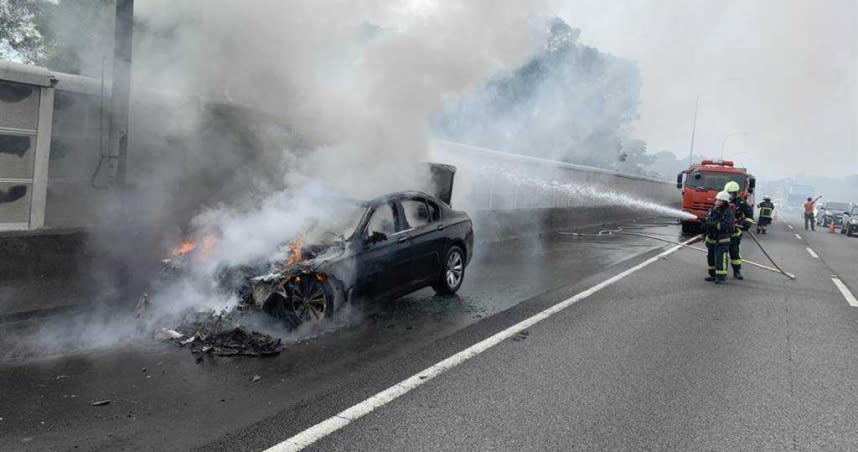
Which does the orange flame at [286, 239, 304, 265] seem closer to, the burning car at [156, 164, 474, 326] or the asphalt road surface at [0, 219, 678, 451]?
the burning car at [156, 164, 474, 326]

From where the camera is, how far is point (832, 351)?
557cm

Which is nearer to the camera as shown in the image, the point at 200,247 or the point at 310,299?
the point at 310,299

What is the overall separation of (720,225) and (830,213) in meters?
29.2

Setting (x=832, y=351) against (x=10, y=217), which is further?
(x=10, y=217)

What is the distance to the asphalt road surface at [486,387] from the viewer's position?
3.41 metres

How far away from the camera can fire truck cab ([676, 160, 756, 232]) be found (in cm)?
1961

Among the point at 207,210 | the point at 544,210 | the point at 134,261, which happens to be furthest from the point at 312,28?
the point at 544,210

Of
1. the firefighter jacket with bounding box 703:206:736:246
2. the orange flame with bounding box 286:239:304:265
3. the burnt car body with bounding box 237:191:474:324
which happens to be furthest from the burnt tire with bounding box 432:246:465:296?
the firefighter jacket with bounding box 703:206:736:246

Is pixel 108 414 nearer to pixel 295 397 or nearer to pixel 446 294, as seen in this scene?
pixel 295 397

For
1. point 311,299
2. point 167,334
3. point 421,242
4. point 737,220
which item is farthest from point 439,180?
point 737,220

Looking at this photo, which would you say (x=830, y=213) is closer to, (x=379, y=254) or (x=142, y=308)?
(x=379, y=254)

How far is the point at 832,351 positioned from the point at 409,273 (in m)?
4.20

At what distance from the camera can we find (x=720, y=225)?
9695mm

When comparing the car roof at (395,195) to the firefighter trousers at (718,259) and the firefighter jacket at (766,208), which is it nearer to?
the firefighter trousers at (718,259)
